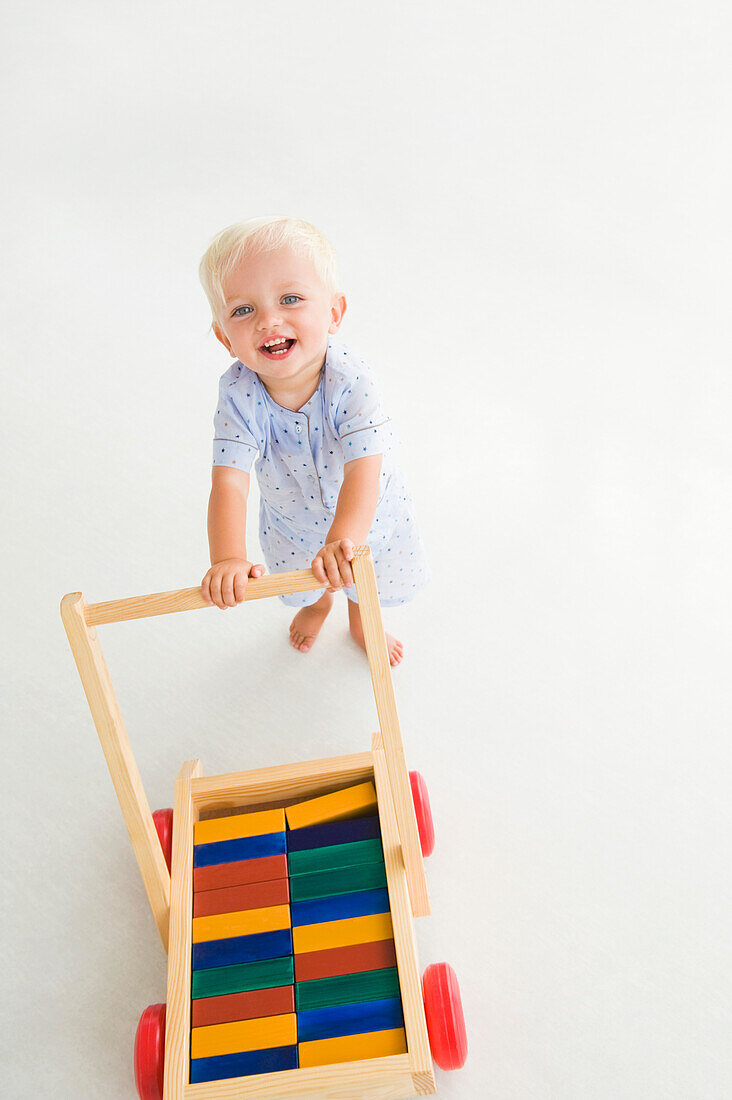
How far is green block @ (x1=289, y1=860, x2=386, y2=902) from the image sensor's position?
979mm

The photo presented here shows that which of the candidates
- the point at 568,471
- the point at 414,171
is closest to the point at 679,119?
the point at 414,171

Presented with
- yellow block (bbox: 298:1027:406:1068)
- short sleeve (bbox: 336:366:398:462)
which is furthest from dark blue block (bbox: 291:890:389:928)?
short sleeve (bbox: 336:366:398:462)

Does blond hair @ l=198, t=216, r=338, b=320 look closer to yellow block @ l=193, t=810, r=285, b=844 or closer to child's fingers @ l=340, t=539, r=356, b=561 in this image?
child's fingers @ l=340, t=539, r=356, b=561

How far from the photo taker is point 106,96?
241cm

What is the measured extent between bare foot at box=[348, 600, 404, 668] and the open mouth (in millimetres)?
496

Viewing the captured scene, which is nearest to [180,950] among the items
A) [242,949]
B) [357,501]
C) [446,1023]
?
[242,949]

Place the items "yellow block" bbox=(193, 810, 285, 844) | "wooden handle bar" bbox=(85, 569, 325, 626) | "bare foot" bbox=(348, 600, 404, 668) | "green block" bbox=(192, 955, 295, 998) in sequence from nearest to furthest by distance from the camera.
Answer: "wooden handle bar" bbox=(85, 569, 325, 626)
"green block" bbox=(192, 955, 295, 998)
"yellow block" bbox=(193, 810, 285, 844)
"bare foot" bbox=(348, 600, 404, 668)

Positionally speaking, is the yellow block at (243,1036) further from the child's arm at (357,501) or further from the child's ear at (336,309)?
the child's ear at (336,309)

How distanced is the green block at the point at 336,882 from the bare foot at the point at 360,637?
396 mm

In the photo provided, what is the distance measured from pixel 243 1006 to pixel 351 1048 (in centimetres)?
12

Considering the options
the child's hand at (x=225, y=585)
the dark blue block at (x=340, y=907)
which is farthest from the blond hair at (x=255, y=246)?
the dark blue block at (x=340, y=907)

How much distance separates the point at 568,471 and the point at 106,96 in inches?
66.7

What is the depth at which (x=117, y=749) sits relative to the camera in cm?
90

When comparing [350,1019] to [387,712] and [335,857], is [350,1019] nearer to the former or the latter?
[335,857]
